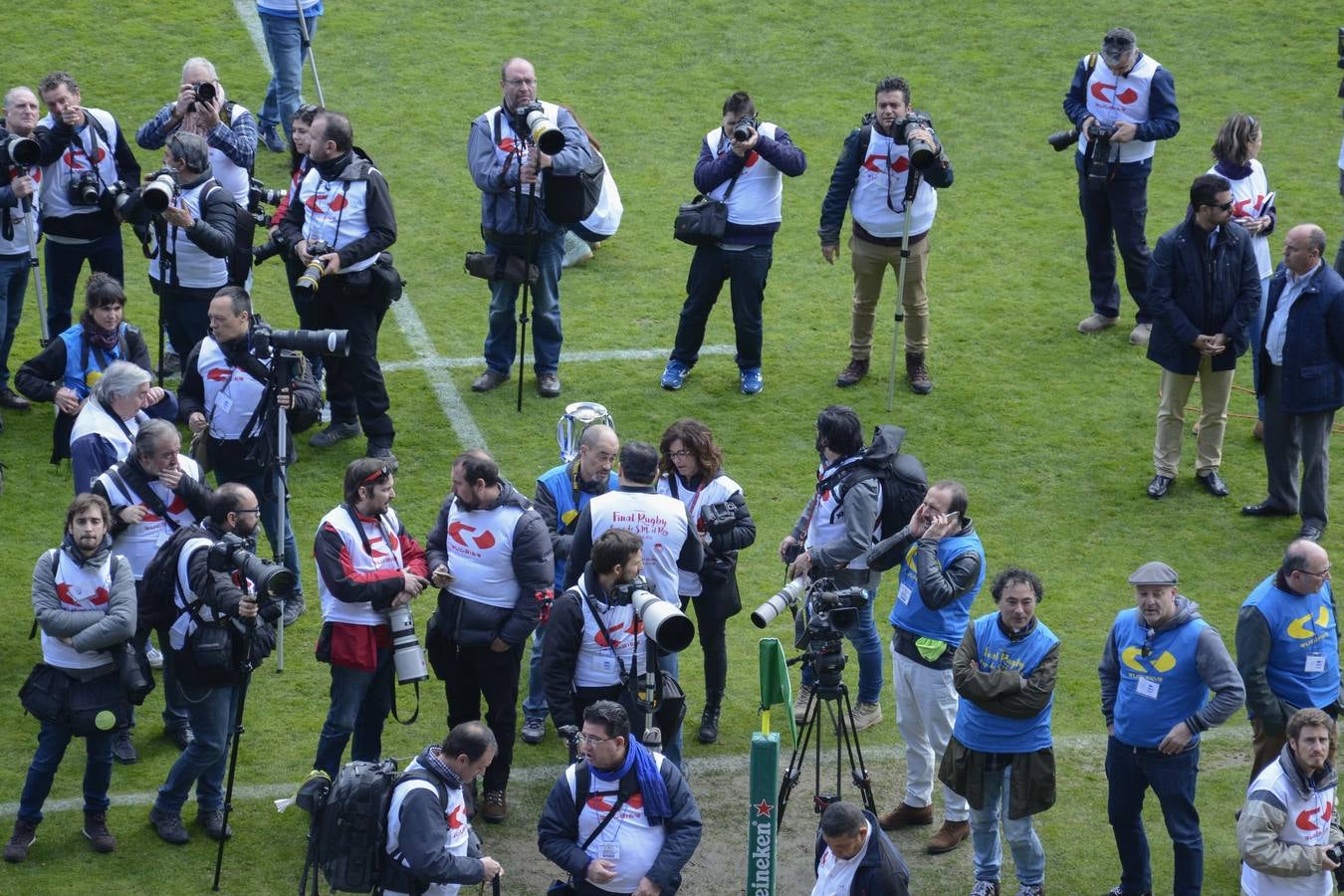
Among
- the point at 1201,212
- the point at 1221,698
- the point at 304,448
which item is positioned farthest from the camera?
the point at 304,448

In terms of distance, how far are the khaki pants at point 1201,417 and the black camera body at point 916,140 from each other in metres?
2.20

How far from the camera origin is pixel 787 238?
16.3m

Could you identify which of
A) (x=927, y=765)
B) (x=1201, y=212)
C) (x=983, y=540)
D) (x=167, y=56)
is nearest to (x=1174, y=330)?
(x=1201, y=212)

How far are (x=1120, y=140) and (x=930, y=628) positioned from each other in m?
6.28

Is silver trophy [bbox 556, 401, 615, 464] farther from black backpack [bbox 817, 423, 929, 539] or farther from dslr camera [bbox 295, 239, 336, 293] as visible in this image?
dslr camera [bbox 295, 239, 336, 293]

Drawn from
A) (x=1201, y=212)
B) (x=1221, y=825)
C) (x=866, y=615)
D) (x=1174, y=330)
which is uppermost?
(x=1201, y=212)

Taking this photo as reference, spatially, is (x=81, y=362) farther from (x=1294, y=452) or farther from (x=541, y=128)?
(x=1294, y=452)

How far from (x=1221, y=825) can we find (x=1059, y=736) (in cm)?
106

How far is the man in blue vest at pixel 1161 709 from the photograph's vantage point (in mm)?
8383

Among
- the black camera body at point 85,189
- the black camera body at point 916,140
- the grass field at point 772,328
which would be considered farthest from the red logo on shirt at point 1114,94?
the black camera body at point 85,189

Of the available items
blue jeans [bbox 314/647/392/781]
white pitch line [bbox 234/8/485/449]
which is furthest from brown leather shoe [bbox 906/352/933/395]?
blue jeans [bbox 314/647/392/781]

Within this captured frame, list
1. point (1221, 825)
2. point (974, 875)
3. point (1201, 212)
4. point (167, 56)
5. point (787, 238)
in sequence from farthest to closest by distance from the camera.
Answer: point (167, 56)
point (787, 238)
point (1201, 212)
point (1221, 825)
point (974, 875)

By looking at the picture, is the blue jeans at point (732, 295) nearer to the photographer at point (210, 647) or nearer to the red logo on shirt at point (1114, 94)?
the red logo on shirt at point (1114, 94)

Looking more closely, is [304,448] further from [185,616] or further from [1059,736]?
[1059,736]
